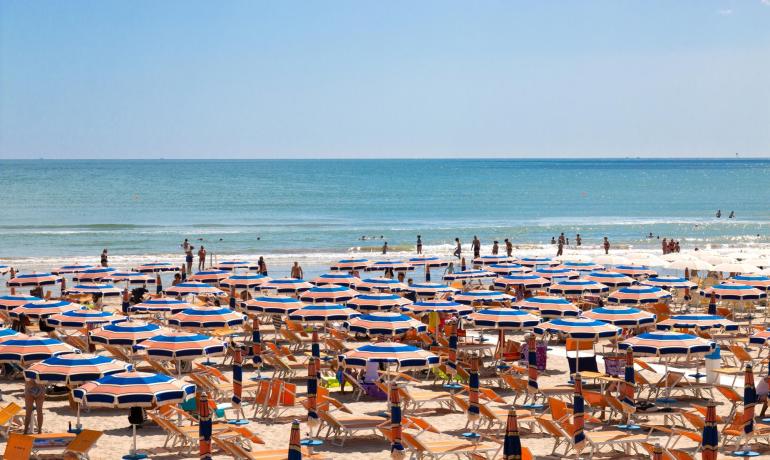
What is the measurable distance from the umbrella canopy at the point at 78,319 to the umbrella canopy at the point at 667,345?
9.67 metres

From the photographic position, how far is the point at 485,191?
132m

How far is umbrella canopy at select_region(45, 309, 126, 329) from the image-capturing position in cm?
1964

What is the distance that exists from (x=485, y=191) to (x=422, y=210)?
37.9m

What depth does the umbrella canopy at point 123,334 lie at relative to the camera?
696 inches

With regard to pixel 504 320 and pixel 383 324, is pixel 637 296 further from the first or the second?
pixel 383 324

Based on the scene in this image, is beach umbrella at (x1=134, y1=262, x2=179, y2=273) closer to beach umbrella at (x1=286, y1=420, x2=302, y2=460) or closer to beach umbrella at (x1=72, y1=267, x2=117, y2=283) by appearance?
beach umbrella at (x1=72, y1=267, x2=117, y2=283)

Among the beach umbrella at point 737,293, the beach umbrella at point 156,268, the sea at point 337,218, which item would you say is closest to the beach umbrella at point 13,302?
the beach umbrella at point 156,268

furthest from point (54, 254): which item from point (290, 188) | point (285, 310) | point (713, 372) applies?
point (290, 188)

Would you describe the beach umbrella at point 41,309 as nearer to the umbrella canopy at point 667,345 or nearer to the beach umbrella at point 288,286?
the beach umbrella at point 288,286

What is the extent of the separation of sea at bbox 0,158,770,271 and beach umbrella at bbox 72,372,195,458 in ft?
109

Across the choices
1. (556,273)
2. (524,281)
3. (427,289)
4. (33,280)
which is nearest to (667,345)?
(427,289)

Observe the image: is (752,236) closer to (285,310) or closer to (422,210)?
(422,210)

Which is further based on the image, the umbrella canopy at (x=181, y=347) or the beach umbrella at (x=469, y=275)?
the beach umbrella at (x=469, y=275)

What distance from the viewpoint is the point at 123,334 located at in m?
17.8
